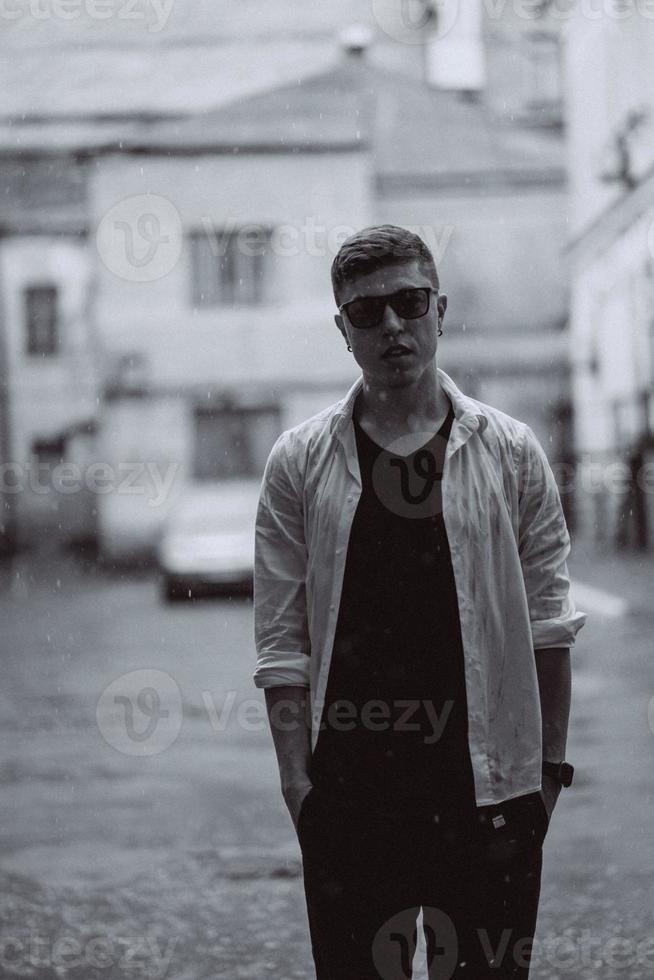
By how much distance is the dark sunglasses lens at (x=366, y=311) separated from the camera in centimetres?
215

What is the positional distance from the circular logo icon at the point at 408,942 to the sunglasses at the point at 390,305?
0.86 m

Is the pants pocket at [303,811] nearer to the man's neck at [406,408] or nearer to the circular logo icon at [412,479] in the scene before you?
the circular logo icon at [412,479]

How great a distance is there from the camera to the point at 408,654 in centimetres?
207

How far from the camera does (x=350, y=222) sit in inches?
865

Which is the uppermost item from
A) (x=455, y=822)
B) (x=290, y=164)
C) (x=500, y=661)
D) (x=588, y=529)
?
(x=290, y=164)

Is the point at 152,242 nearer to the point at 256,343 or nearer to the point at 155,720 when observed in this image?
the point at 256,343

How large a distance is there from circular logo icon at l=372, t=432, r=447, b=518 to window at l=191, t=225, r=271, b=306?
19.9m

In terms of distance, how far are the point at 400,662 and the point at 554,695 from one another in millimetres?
290

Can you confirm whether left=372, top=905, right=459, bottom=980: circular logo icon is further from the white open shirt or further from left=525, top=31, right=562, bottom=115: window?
left=525, top=31, right=562, bottom=115: window

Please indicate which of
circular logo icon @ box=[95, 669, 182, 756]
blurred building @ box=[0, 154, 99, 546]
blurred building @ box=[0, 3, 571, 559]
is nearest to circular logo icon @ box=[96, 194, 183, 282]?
blurred building @ box=[0, 3, 571, 559]

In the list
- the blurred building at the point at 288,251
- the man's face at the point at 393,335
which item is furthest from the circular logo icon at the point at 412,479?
the blurred building at the point at 288,251

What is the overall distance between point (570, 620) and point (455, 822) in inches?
14.2

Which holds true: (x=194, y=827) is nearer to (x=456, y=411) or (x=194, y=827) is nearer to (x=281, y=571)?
(x=281, y=571)

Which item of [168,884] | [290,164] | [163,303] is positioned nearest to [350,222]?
[290,164]
